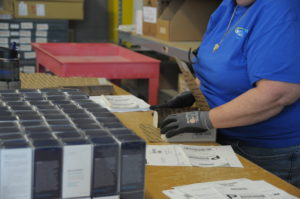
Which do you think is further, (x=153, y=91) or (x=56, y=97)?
(x=153, y=91)

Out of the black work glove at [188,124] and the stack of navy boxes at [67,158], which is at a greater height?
the stack of navy boxes at [67,158]

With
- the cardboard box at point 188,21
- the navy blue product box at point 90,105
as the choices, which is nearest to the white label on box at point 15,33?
the cardboard box at point 188,21

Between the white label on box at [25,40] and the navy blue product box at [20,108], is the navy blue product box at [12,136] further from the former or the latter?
the white label on box at [25,40]

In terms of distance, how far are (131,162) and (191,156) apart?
575 mm

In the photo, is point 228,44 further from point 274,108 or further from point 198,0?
point 198,0

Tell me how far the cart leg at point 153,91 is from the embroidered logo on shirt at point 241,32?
164 centimetres

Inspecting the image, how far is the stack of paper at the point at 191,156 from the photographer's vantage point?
1510 millimetres

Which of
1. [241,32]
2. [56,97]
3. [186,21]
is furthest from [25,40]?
[56,97]

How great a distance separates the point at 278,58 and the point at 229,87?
0.87 ft

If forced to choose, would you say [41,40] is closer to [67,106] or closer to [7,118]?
[67,106]

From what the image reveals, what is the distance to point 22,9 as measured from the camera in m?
5.50

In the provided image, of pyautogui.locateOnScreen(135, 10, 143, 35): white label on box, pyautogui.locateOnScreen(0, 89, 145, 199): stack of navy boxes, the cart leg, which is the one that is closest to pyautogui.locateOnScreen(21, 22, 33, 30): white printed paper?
pyautogui.locateOnScreen(135, 10, 143, 35): white label on box

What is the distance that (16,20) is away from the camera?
18.1 ft

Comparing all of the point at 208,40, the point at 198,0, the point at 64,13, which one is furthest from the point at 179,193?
the point at 64,13
